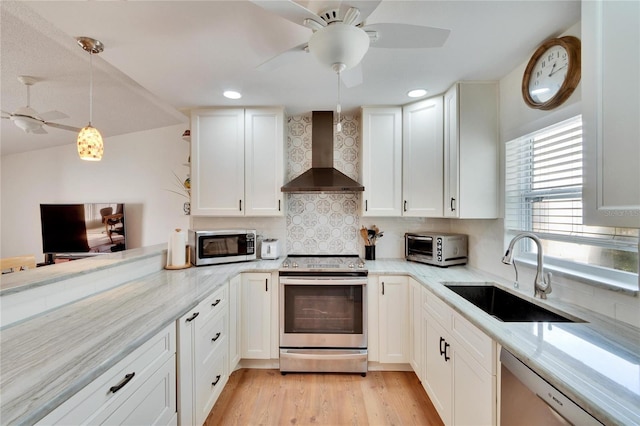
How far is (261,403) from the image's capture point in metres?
1.99

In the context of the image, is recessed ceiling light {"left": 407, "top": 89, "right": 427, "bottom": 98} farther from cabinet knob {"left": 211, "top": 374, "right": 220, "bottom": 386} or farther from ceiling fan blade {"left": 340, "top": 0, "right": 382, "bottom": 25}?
cabinet knob {"left": 211, "top": 374, "right": 220, "bottom": 386}

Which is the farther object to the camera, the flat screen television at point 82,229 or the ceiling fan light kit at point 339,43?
the flat screen television at point 82,229

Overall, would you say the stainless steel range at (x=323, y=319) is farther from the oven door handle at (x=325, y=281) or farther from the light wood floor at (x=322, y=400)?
the light wood floor at (x=322, y=400)

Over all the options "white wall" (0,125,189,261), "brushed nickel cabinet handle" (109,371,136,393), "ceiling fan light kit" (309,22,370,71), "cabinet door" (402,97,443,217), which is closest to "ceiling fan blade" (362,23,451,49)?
"ceiling fan light kit" (309,22,370,71)

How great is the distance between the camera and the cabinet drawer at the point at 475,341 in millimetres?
1196

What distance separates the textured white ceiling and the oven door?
165 centimetres

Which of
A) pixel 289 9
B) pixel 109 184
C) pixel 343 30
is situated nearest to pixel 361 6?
pixel 343 30

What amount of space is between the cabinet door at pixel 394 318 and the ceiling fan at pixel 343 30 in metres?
1.78

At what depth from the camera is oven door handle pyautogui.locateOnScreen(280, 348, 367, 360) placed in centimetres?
229

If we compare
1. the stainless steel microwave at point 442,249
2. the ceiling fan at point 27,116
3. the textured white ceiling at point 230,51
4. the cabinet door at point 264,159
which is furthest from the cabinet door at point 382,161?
the ceiling fan at point 27,116

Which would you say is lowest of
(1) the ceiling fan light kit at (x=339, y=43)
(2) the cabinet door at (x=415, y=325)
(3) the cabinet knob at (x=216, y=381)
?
(3) the cabinet knob at (x=216, y=381)

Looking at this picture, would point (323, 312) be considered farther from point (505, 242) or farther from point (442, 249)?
point (505, 242)

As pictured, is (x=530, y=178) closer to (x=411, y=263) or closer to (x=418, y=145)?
(x=418, y=145)

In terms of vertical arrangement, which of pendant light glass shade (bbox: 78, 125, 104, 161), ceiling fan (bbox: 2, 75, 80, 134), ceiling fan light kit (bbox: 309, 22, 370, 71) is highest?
ceiling fan (bbox: 2, 75, 80, 134)
